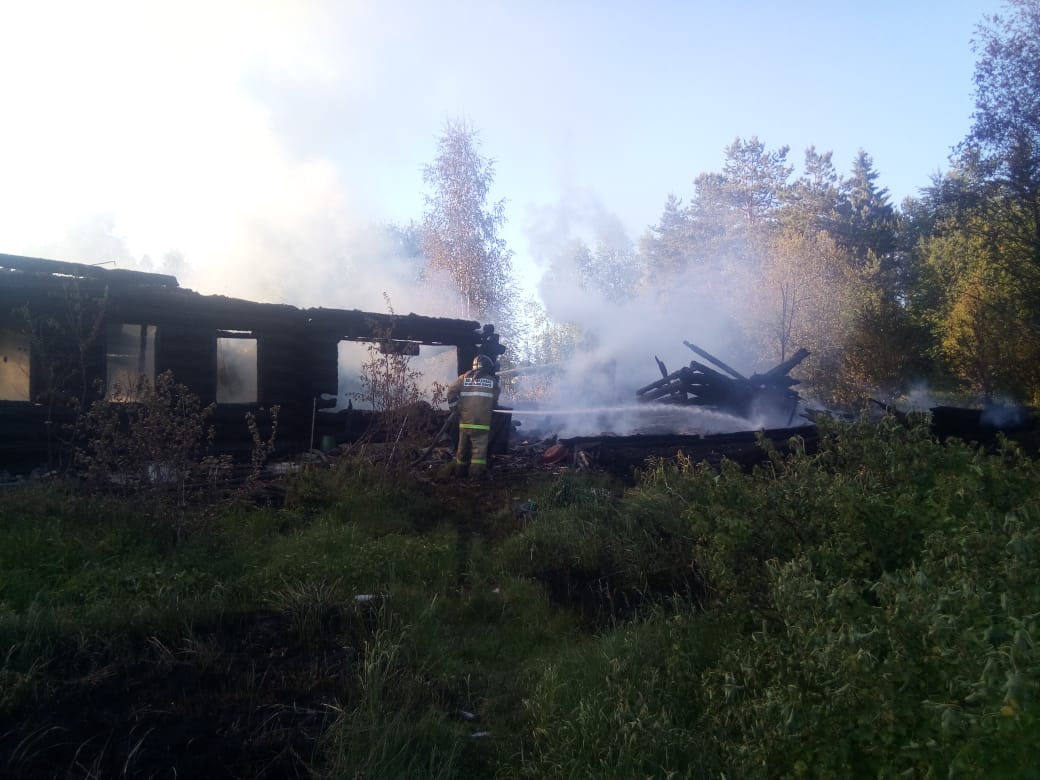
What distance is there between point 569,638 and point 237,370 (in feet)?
31.4

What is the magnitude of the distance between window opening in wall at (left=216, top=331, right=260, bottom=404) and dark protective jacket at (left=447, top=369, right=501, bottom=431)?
408 centimetres

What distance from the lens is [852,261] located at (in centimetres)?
3831

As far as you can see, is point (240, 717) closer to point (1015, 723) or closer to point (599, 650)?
point (599, 650)

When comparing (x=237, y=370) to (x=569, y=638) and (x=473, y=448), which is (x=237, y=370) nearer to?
(x=473, y=448)

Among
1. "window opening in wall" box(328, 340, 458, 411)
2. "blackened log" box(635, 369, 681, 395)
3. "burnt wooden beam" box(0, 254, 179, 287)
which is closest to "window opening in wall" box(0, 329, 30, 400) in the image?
"burnt wooden beam" box(0, 254, 179, 287)

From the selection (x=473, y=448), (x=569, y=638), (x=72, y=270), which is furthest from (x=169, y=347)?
(x=569, y=638)

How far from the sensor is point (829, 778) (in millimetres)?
2701

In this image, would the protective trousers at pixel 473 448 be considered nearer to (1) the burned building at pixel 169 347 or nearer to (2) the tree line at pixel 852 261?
(1) the burned building at pixel 169 347

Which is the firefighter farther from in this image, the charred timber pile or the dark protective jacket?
the charred timber pile

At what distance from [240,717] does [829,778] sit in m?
2.67

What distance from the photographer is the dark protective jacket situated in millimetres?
10422

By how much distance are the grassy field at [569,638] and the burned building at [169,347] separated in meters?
3.70

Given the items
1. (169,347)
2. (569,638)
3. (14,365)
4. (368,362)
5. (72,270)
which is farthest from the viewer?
(368,362)

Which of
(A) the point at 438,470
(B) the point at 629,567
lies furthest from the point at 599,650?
(A) the point at 438,470
